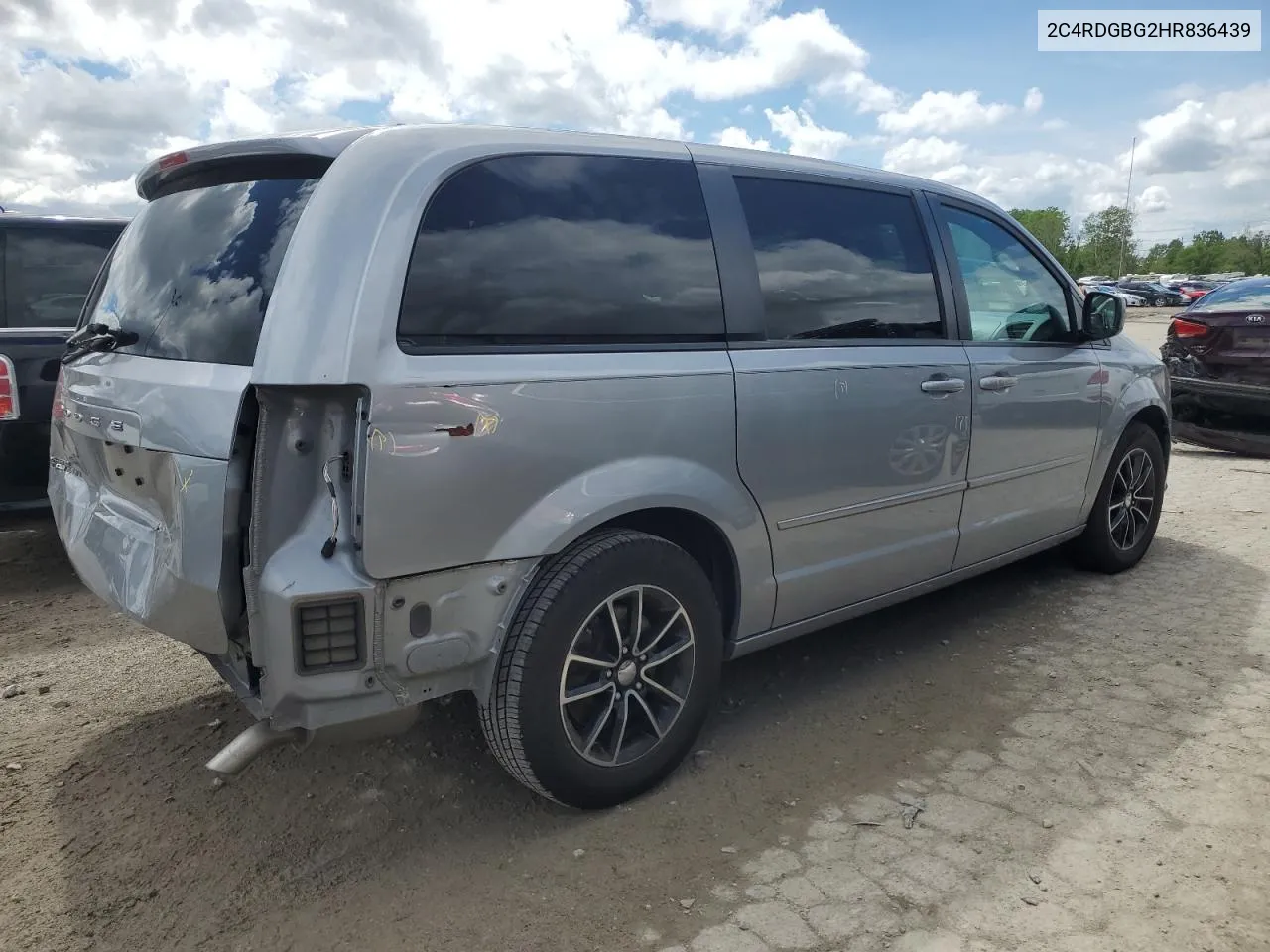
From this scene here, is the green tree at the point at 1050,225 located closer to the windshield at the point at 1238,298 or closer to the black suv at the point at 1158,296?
the black suv at the point at 1158,296

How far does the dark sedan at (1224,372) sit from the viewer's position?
26.3ft

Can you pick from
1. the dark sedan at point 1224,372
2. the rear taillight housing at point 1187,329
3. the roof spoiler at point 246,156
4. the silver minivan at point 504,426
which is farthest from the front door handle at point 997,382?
the rear taillight housing at point 1187,329

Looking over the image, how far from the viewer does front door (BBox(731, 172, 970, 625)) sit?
3.08 m

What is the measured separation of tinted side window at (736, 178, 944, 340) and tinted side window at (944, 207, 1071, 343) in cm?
30

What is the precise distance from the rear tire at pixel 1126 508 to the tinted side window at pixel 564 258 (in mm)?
2875

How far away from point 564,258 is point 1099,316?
2996mm

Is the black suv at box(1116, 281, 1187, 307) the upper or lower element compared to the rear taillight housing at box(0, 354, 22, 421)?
upper

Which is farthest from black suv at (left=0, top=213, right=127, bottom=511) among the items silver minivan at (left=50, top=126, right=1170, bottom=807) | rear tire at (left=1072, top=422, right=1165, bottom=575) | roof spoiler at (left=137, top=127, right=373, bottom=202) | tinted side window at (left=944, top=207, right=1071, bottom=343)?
rear tire at (left=1072, top=422, right=1165, bottom=575)

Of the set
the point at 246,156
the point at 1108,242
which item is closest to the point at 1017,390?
the point at 246,156

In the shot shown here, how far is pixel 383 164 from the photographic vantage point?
2418mm

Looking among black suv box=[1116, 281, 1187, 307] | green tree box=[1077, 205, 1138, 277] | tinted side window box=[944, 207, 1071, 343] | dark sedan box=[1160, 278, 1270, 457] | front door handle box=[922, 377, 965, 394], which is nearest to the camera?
front door handle box=[922, 377, 965, 394]

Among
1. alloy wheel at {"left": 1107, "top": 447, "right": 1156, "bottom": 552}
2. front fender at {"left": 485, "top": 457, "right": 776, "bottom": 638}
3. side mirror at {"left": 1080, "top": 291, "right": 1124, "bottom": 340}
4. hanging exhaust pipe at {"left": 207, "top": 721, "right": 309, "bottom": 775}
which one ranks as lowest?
hanging exhaust pipe at {"left": 207, "top": 721, "right": 309, "bottom": 775}

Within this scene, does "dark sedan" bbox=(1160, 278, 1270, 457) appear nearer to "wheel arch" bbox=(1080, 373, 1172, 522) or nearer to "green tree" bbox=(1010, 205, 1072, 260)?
"wheel arch" bbox=(1080, 373, 1172, 522)

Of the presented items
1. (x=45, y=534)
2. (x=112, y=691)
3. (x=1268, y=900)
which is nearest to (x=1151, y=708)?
(x=1268, y=900)
